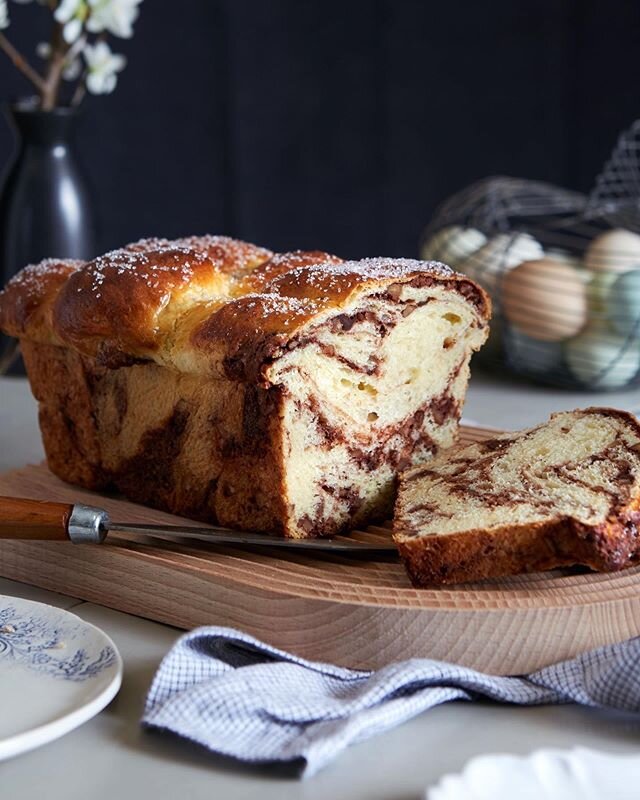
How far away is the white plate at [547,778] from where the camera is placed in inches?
55.2

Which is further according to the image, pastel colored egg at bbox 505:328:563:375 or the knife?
pastel colored egg at bbox 505:328:563:375

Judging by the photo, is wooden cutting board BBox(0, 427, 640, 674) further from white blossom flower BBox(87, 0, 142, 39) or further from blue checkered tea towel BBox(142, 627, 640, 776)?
white blossom flower BBox(87, 0, 142, 39)

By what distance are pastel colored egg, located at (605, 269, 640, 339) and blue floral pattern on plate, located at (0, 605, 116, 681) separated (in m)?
2.21

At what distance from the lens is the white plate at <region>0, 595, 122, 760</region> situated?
1.56m

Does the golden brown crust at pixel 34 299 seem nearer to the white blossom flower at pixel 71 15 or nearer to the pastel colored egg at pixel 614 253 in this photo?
the white blossom flower at pixel 71 15

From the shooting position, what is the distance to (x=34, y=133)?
11.9ft

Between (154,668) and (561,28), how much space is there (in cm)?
509

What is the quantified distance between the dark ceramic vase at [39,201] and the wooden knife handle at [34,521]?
1.72 m

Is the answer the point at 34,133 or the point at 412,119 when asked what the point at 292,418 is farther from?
the point at 412,119

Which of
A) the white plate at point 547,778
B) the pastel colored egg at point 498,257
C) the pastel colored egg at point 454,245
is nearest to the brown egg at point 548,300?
the pastel colored egg at point 498,257

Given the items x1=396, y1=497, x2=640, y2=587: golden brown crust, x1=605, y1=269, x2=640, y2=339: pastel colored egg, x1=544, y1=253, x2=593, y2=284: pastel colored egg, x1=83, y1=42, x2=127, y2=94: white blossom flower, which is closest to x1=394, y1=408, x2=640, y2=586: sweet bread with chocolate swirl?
x1=396, y1=497, x2=640, y2=587: golden brown crust

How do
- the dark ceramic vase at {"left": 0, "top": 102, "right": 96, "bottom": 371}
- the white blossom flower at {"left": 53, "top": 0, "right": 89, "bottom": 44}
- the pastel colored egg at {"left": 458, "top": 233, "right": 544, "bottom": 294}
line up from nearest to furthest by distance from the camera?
the white blossom flower at {"left": 53, "top": 0, "right": 89, "bottom": 44} < the dark ceramic vase at {"left": 0, "top": 102, "right": 96, "bottom": 371} < the pastel colored egg at {"left": 458, "top": 233, "right": 544, "bottom": 294}

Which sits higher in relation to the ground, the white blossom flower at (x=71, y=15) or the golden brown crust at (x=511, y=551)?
the white blossom flower at (x=71, y=15)

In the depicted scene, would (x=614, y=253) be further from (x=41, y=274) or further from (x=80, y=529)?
(x=80, y=529)
